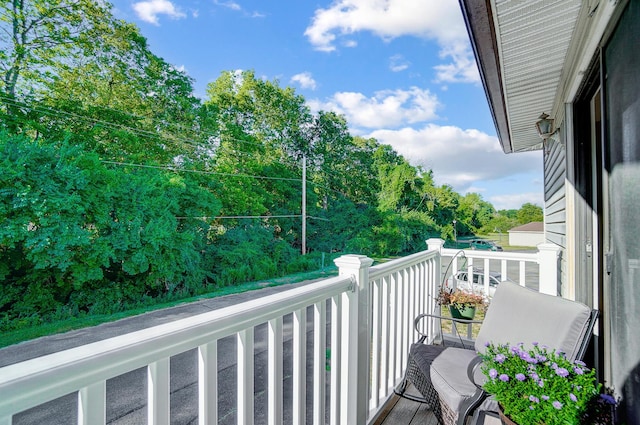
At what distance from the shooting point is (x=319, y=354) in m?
1.48

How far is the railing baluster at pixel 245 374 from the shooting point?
104cm

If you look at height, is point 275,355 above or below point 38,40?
below

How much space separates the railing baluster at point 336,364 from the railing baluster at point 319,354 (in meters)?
0.12

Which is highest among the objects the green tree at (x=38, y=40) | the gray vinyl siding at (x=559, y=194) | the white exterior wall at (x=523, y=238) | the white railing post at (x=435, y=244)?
the green tree at (x=38, y=40)

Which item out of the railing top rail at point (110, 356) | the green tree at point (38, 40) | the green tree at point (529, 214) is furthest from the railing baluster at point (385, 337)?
the green tree at point (529, 214)

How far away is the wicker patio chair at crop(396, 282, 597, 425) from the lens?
59.5 inches

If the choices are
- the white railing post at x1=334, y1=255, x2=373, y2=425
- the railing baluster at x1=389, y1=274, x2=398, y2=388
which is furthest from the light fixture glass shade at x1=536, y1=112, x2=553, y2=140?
the white railing post at x1=334, y1=255, x2=373, y2=425

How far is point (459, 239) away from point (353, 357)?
25591 millimetres

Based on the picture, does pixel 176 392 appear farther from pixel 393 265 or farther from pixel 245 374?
pixel 245 374

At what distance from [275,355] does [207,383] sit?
12.1 inches

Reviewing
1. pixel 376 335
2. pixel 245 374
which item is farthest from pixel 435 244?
pixel 245 374

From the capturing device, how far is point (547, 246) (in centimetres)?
288

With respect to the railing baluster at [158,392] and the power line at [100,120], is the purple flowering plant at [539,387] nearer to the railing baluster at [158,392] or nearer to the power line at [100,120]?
the railing baluster at [158,392]

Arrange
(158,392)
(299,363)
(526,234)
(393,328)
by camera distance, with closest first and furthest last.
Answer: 1. (158,392)
2. (299,363)
3. (393,328)
4. (526,234)
